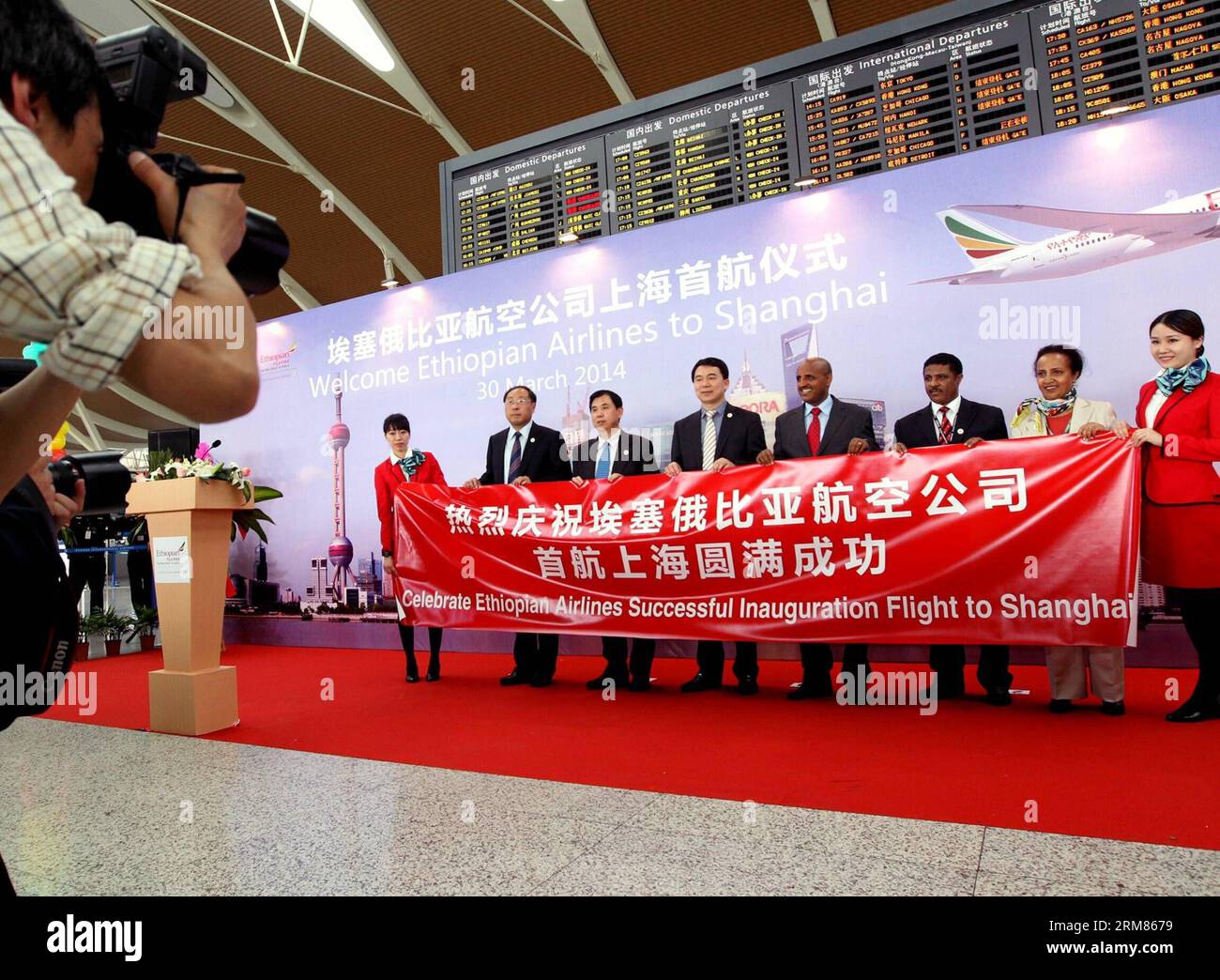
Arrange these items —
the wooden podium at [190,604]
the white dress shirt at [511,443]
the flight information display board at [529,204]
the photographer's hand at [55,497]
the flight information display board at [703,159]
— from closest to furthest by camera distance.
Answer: the photographer's hand at [55,497]
the wooden podium at [190,604]
the white dress shirt at [511,443]
the flight information display board at [703,159]
the flight information display board at [529,204]

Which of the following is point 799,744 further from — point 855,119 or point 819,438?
point 855,119

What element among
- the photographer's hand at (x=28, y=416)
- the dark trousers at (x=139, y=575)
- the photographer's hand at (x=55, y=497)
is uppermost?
the photographer's hand at (x=28, y=416)

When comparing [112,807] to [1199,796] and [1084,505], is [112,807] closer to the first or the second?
[1199,796]

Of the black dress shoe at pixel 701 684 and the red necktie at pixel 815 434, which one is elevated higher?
the red necktie at pixel 815 434

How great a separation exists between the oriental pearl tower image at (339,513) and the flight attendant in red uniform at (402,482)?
1581mm

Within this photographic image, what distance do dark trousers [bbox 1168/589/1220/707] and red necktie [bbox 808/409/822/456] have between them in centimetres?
165

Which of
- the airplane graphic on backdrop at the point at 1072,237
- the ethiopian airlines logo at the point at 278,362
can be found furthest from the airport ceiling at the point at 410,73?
the airplane graphic on backdrop at the point at 1072,237

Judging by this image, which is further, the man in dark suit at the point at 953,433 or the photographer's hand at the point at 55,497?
the man in dark suit at the point at 953,433

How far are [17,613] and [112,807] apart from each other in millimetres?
1976

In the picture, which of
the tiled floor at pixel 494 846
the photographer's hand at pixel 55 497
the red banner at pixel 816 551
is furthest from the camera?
the red banner at pixel 816 551

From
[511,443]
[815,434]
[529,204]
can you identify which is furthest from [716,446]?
[529,204]

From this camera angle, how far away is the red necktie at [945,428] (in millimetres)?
3889

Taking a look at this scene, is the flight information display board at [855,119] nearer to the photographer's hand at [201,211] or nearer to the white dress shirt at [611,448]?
the white dress shirt at [611,448]
